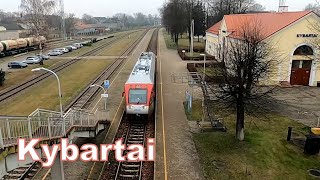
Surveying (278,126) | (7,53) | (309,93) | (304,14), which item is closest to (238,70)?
(278,126)

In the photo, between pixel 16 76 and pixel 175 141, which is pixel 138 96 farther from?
pixel 16 76

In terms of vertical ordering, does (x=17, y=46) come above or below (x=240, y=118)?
above

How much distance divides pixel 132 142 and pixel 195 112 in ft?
25.1

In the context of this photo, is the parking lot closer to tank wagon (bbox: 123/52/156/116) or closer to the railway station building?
the railway station building

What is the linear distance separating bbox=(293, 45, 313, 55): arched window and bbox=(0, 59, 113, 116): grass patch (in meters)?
24.4

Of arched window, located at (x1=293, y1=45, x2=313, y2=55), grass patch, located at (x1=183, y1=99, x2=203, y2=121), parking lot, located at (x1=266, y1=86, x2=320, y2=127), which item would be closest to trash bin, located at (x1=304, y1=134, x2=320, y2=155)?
parking lot, located at (x1=266, y1=86, x2=320, y2=127)

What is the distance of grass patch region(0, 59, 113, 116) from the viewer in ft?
90.0

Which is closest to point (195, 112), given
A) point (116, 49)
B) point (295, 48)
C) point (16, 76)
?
point (295, 48)

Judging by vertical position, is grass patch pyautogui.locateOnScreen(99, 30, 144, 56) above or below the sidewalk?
above

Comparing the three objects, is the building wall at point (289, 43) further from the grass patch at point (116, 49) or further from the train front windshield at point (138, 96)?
the grass patch at point (116, 49)

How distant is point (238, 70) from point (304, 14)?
19139mm

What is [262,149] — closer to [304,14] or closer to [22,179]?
[22,179]

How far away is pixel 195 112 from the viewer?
84.0 ft

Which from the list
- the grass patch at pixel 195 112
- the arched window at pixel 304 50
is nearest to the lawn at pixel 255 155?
the grass patch at pixel 195 112
